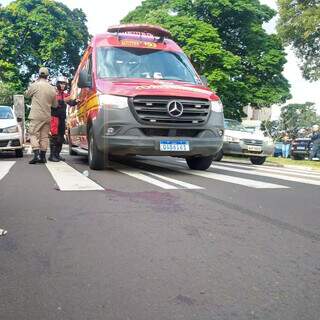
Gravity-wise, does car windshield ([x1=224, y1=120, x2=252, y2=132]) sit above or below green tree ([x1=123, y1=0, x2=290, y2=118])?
below

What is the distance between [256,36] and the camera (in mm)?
32906

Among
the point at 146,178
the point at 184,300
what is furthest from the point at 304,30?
the point at 184,300

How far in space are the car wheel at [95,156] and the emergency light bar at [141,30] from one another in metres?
2.42

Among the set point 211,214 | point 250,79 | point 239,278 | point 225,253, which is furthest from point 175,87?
→ point 250,79

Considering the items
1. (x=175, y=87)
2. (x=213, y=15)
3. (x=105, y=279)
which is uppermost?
(x=213, y=15)

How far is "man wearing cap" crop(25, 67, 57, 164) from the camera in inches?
391

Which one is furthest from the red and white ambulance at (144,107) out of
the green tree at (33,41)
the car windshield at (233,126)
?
the green tree at (33,41)

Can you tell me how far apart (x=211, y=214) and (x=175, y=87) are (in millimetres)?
3830

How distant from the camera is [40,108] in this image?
9.95 metres

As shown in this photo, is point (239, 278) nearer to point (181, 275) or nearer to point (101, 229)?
point (181, 275)

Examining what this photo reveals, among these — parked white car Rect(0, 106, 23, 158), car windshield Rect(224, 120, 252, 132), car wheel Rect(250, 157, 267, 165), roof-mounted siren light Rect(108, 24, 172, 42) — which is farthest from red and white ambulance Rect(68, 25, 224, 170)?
car windshield Rect(224, 120, 252, 132)

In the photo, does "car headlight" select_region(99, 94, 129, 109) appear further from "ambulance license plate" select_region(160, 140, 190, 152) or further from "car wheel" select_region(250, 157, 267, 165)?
"car wheel" select_region(250, 157, 267, 165)

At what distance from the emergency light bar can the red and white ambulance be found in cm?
53

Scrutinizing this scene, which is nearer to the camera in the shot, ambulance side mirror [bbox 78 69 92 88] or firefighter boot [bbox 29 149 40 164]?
ambulance side mirror [bbox 78 69 92 88]
